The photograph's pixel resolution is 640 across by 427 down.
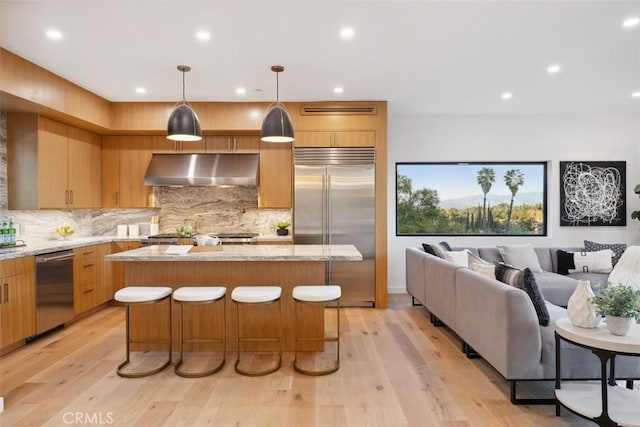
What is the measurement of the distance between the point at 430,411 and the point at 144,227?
4823mm

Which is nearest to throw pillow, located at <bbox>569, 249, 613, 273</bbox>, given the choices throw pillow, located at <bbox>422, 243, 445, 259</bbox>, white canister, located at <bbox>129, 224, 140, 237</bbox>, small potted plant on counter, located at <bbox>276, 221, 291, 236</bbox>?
throw pillow, located at <bbox>422, 243, 445, 259</bbox>

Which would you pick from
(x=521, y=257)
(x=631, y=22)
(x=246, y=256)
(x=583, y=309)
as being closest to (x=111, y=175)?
(x=246, y=256)

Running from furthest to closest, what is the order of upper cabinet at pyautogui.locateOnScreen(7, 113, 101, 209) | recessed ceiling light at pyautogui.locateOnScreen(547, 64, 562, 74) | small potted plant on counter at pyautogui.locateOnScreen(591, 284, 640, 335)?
upper cabinet at pyautogui.locateOnScreen(7, 113, 101, 209), recessed ceiling light at pyautogui.locateOnScreen(547, 64, 562, 74), small potted plant on counter at pyautogui.locateOnScreen(591, 284, 640, 335)

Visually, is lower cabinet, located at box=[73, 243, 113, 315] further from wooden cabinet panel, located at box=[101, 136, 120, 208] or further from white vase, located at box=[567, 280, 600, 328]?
white vase, located at box=[567, 280, 600, 328]

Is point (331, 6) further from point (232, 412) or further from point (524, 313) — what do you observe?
point (232, 412)

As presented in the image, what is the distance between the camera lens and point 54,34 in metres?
3.23

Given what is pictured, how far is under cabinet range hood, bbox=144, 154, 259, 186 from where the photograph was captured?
17.1ft

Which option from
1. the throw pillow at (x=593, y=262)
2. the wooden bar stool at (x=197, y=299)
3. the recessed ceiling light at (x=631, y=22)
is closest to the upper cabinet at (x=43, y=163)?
the wooden bar stool at (x=197, y=299)

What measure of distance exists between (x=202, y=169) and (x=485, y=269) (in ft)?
12.5

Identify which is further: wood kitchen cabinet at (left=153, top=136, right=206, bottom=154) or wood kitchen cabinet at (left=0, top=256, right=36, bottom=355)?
wood kitchen cabinet at (left=153, top=136, right=206, bottom=154)

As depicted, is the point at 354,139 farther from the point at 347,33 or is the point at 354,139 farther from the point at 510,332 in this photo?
the point at 510,332

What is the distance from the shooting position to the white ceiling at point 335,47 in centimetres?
289

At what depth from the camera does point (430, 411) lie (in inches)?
99.4

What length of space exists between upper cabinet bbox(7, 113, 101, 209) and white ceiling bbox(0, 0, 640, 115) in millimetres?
688
